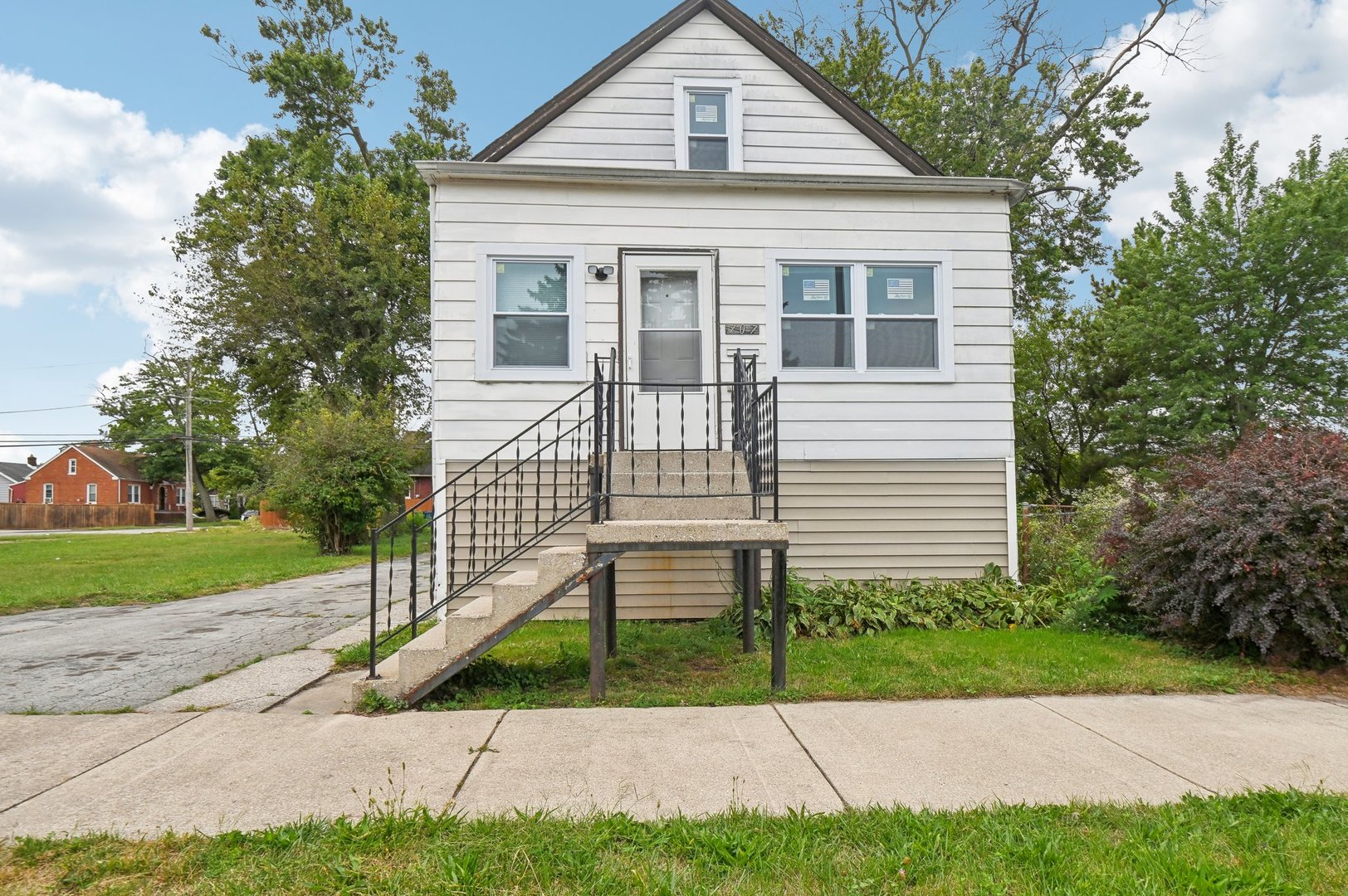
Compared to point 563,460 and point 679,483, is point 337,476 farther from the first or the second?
point 679,483

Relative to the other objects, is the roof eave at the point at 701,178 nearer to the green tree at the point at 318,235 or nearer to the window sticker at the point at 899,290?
the window sticker at the point at 899,290

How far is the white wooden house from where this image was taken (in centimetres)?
756

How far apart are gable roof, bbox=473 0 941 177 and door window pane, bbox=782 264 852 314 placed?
5.79 ft

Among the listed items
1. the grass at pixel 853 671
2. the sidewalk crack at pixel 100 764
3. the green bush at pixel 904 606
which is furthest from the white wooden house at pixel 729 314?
the sidewalk crack at pixel 100 764

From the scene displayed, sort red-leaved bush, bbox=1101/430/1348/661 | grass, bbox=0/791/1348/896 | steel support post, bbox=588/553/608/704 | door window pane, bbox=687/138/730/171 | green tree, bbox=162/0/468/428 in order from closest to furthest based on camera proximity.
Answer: grass, bbox=0/791/1348/896, steel support post, bbox=588/553/608/704, red-leaved bush, bbox=1101/430/1348/661, door window pane, bbox=687/138/730/171, green tree, bbox=162/0/468/428

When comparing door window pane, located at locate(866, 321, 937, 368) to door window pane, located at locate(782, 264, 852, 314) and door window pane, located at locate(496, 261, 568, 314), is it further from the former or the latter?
door window pane, located at locate(496, 261, 568, 314)

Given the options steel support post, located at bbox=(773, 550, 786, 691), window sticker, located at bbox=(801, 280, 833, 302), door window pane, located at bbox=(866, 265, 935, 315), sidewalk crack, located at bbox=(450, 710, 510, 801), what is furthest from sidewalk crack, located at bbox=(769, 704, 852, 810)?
door window pane, located at bbox=(866, 265, 935, 315)

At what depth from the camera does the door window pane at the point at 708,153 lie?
8.43m

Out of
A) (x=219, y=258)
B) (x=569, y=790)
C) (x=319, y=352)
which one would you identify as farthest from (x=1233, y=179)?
(x=219, y=258)

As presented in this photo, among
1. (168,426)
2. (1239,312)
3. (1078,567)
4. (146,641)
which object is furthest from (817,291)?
(168,426)

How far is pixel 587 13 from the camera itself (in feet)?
44.7

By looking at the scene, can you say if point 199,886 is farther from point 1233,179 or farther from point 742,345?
point 1233,179

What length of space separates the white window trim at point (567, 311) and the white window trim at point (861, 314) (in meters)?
2.03

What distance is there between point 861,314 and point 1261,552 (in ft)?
13.6
